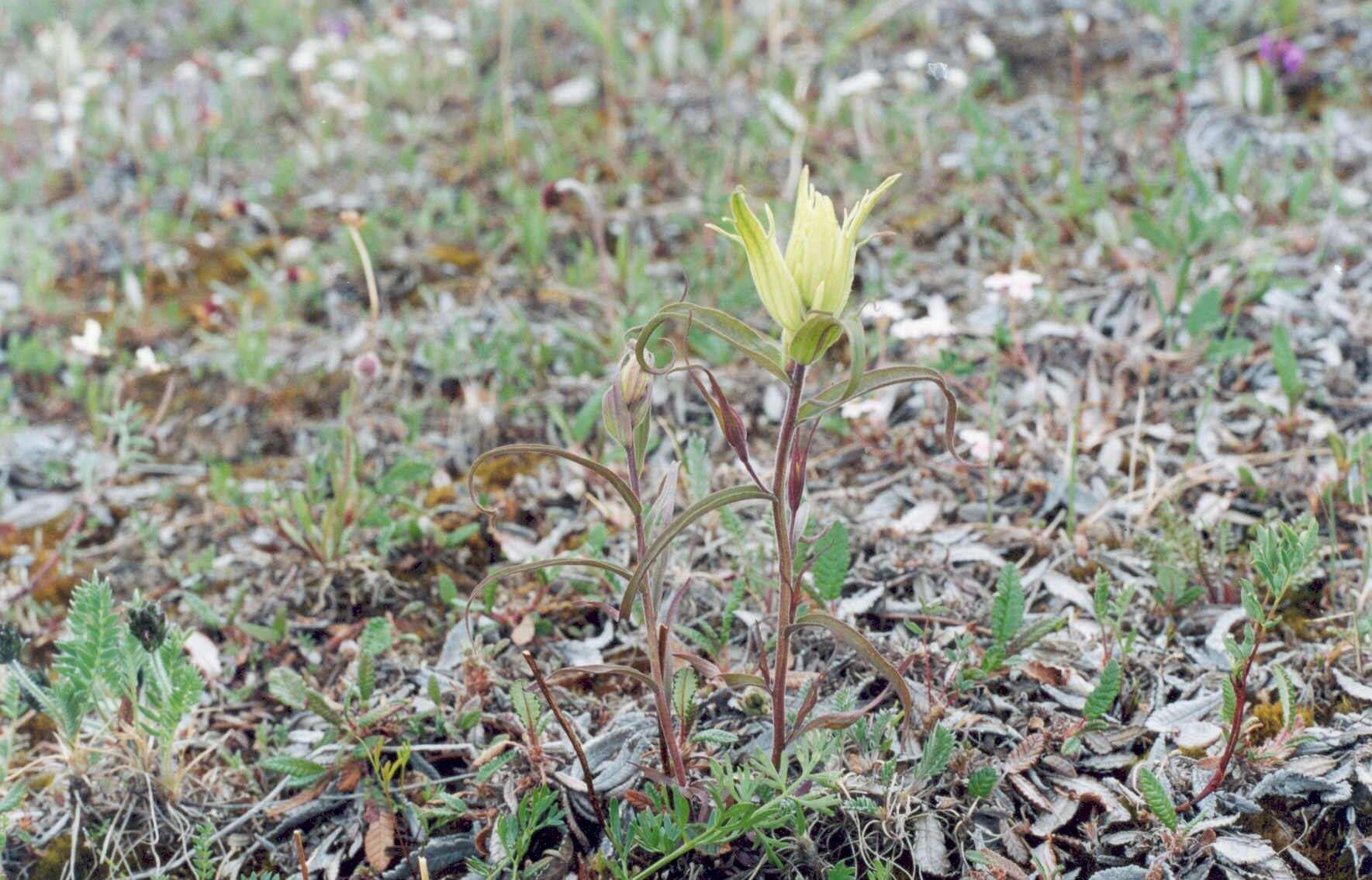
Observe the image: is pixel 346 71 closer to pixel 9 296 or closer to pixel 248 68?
pixel 248 68

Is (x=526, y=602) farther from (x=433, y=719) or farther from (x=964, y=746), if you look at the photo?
(x=964, y=746)

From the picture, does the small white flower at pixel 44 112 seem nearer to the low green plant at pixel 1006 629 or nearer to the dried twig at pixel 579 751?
the dried twig at pixel 579 751

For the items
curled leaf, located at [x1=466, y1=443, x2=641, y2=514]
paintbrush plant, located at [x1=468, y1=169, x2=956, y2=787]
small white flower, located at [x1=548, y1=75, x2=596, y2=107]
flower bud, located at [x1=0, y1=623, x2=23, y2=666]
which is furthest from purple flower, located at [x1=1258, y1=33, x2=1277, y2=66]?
flower bud, located at [x1=0, y1=623, x2=23, y2=666]

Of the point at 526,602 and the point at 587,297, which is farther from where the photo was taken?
the point at 587,297

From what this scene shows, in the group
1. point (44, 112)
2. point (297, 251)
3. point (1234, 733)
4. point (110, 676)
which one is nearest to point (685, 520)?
point (1234, 733)

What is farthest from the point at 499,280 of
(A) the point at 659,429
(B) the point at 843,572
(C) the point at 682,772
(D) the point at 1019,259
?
(C) the point at 682,772

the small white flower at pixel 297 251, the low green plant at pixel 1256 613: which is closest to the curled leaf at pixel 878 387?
the low green plant at pixel 1256 613

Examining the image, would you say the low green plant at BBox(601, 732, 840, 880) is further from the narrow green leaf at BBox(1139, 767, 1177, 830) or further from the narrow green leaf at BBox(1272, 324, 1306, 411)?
the narrow green leaf at BBox(1272, 324, 1306, 411)
